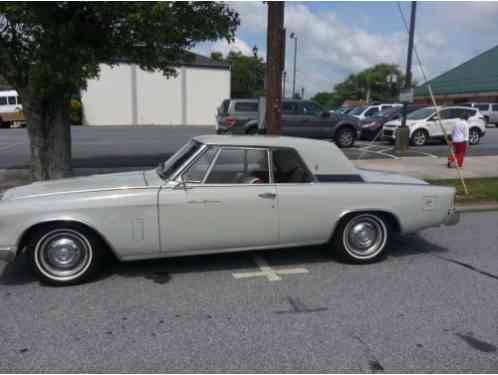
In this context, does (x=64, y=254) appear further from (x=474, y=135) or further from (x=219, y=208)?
(x=474, y=135)

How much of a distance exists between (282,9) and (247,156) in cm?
398

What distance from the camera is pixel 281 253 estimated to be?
5094 millimetres

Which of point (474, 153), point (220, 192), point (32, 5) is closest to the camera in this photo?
point (220, 192)

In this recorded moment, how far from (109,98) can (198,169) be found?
35262 mm

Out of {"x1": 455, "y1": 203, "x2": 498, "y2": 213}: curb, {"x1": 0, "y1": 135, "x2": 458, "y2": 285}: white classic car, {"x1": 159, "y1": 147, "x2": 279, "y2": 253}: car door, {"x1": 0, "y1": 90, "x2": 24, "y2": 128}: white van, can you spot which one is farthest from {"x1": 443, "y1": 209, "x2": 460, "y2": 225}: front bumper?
{"x1": 0, "y1": 90, "x2": 24, "y2": 128}: white van

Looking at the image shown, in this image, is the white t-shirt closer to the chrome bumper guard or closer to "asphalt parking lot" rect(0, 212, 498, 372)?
"asphalt parking lot" rect(0, 212, 498, 372)

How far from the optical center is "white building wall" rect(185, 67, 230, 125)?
1548 inches

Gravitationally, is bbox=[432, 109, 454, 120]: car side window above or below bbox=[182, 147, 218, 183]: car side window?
above

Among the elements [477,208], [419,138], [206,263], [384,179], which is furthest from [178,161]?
[419,138]

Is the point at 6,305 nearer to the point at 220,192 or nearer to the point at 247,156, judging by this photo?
the point at 220,192

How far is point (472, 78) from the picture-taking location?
4491 centimetres

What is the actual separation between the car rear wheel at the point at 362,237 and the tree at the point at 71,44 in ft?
12.3

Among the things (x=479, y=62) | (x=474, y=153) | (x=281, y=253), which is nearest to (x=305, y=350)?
(x=281, y=253)

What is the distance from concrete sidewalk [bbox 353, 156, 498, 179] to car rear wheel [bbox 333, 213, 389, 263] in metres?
5.65
